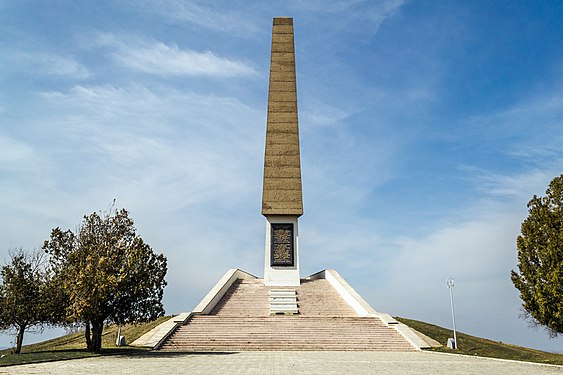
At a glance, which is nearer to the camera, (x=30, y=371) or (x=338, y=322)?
(x=30, y=371)

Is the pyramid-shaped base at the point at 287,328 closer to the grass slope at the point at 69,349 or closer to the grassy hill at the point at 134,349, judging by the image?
the grassy hill at the point at 134,349

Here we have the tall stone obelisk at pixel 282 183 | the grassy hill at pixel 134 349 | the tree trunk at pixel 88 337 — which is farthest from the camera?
the tall stone obelisk at pixel 282 183

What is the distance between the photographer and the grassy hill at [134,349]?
50.2 feet

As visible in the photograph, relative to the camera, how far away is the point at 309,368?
40.9 ft

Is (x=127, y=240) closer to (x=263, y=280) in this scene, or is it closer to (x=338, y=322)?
(x=338, y=322)

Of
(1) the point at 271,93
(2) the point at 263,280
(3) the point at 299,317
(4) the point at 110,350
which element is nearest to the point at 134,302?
(4) the point at 110,350

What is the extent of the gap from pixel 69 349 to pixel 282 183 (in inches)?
669

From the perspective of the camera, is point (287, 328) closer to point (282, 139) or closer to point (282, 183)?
point (282, 183)

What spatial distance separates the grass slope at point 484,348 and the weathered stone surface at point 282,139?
1047cm

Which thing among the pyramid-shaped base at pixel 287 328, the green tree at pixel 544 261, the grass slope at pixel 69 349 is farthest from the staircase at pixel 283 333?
the green tree at pixel 544 261

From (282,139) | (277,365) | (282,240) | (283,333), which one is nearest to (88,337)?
(283,333)

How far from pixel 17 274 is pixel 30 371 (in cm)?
762

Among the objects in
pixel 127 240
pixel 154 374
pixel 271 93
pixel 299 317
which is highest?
pixel 271 93

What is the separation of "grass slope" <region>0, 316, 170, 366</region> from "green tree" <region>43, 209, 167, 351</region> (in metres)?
0.97
